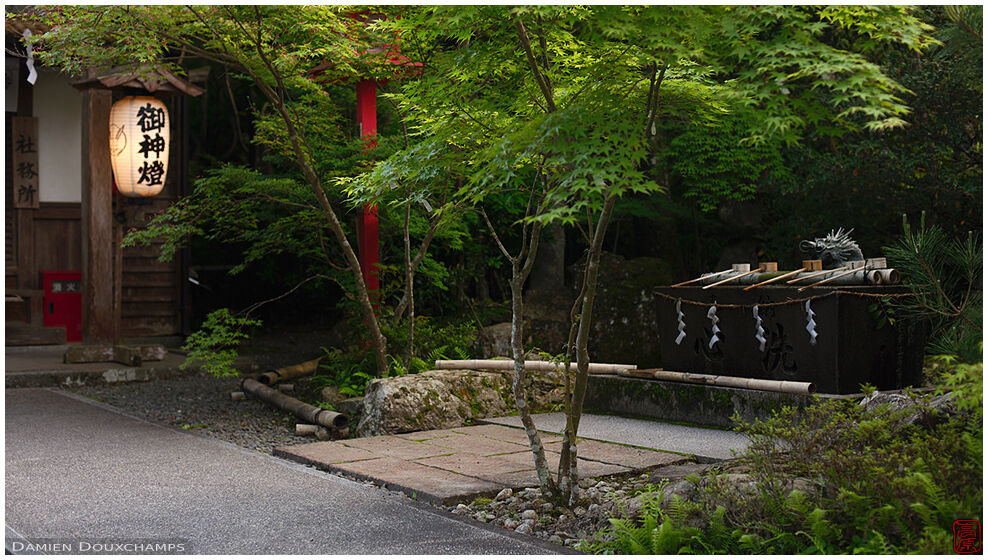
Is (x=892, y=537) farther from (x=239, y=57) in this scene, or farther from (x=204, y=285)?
(x=204, y=285)

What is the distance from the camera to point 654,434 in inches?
297

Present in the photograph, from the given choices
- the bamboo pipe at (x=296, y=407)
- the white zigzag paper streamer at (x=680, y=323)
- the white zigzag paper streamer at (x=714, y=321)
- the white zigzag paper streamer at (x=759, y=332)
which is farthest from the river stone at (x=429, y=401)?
the white zigzag paper streamer at (x=759, y=332)

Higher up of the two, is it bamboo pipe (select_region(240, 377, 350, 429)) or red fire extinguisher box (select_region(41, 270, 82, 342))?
red fire extinguisher box (select_region(41, 270, 82, 342))

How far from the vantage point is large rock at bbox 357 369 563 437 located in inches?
319

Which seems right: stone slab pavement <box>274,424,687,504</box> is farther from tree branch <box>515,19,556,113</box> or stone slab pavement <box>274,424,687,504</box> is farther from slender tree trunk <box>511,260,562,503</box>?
tree branch <box>515,19,556,113</box>

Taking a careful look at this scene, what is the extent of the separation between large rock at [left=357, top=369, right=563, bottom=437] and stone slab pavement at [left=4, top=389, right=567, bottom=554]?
21.3 inches

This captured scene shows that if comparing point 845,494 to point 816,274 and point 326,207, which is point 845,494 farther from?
point 326,207

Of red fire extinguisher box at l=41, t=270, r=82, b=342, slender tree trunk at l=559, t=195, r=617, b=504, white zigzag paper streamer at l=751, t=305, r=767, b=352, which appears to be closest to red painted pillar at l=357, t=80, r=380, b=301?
white zigzag paper streamer at l=751, t=305, r=767, b=352

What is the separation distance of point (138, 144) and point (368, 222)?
3.43m

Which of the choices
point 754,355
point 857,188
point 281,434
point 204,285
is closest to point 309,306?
point 204,285

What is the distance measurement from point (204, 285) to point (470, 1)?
14.2 m

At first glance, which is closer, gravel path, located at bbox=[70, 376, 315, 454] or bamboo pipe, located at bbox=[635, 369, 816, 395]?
bamboo pipe, located at bbox=[635, 369, 816, 395]

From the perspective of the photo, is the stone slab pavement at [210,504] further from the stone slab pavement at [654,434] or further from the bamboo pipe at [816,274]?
the bamboo pipe at [816,274]

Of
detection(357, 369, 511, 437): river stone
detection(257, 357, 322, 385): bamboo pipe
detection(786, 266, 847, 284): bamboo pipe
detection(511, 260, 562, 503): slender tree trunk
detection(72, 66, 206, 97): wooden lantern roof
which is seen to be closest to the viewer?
detection(511, 260, 562, 503): slender tree trunk
